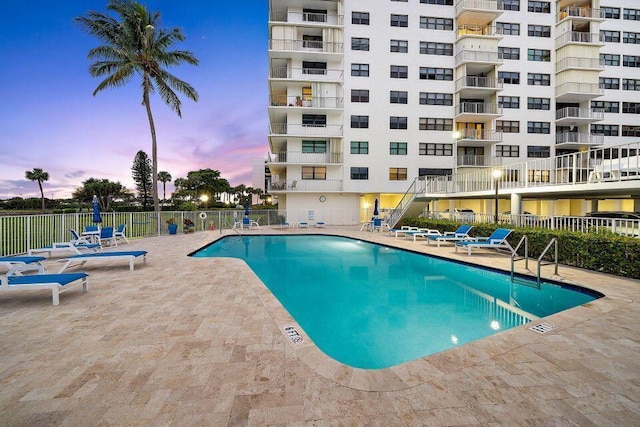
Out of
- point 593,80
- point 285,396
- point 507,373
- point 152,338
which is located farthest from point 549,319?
point 593,80

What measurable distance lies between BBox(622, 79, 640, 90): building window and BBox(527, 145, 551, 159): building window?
37.2 feet

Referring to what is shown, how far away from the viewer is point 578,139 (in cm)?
2834

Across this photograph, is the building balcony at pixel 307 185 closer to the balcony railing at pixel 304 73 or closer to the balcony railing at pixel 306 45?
the balcony railing at pixel 304 73

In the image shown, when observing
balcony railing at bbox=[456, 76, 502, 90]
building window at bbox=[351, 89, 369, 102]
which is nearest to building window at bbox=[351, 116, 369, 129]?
building window at bbox=[351, 89, 369, 102]

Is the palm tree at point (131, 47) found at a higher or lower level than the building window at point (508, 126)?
higher

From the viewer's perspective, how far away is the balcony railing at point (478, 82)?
26.8m

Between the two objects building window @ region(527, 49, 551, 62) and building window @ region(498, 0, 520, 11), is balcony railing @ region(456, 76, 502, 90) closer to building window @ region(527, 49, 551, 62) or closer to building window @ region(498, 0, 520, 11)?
building window @ region(527, 49, 551, 62)

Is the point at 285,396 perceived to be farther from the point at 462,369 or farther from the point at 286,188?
the point at 286,188

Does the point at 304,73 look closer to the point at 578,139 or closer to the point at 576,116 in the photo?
the point at 576,116

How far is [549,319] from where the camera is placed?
4434mm

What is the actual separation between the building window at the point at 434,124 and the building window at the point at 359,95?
585 centimetres

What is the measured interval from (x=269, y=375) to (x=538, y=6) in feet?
133

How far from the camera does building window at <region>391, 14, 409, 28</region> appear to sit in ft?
88.7

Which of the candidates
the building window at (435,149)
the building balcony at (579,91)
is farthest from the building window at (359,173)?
the building balcony at (579,91)
